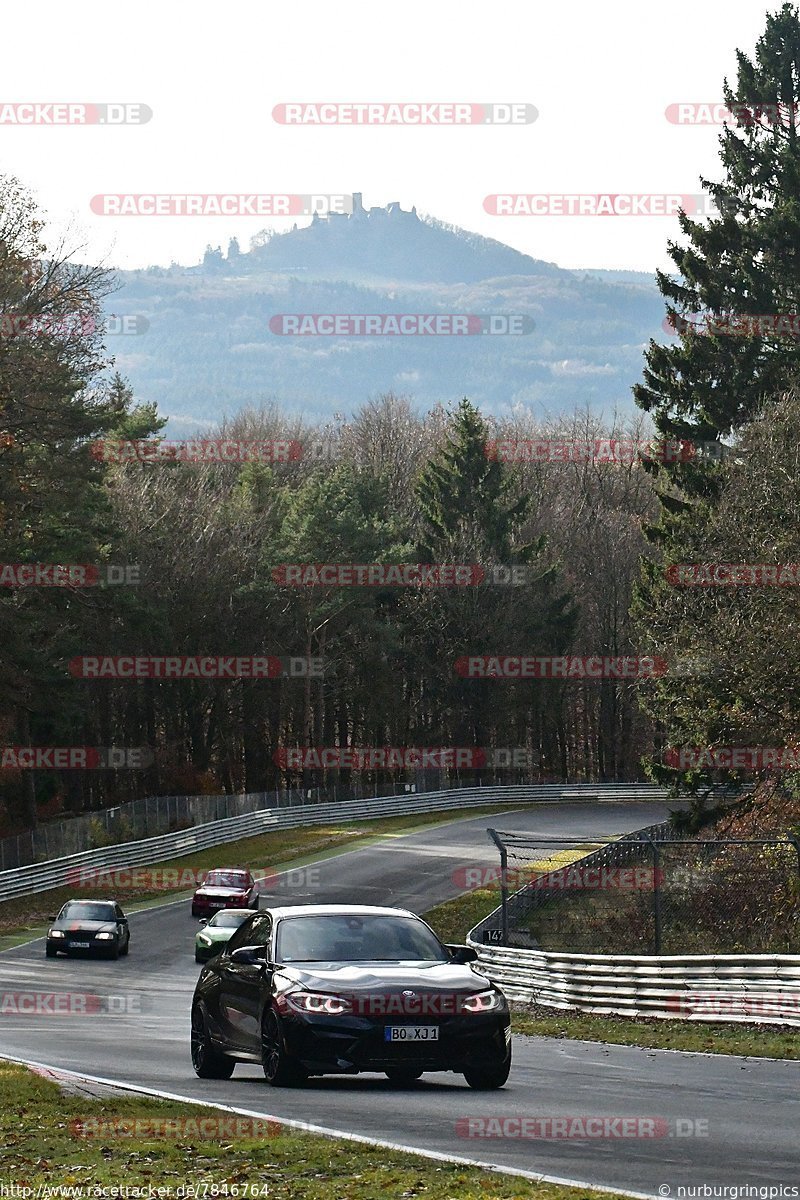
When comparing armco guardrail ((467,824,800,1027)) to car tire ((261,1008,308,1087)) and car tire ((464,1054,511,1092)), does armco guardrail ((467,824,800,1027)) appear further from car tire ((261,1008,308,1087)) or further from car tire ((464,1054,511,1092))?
car tire ((261,1008,308,1087))

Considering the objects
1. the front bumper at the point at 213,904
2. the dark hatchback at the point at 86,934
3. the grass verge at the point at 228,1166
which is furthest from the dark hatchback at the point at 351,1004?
the front bumper at the point at 213,904

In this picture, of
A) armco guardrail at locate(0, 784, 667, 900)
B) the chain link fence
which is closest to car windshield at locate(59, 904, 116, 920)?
armco guardrail at locate(0, 784, 667, 900)

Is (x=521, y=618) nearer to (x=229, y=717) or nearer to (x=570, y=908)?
(x=229, y=717)

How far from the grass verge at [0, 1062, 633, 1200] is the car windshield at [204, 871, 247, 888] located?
33.1 meters

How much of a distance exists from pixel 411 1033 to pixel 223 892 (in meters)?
32.1

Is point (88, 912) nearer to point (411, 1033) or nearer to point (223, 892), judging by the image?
point (223, 892)

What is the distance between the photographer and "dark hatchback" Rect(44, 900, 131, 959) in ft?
119

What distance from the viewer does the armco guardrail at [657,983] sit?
63.6ft

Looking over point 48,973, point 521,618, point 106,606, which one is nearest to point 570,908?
point 48,973

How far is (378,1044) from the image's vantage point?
12438mm

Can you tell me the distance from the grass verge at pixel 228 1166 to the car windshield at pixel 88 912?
86.7 ft

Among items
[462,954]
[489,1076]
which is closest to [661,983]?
[462,954]

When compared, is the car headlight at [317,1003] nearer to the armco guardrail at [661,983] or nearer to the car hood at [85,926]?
the armco guardrail at [661,983]

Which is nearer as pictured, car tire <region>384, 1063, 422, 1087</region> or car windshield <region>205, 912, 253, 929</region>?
car tire <region>384, 1063, 422, 1087</region>
